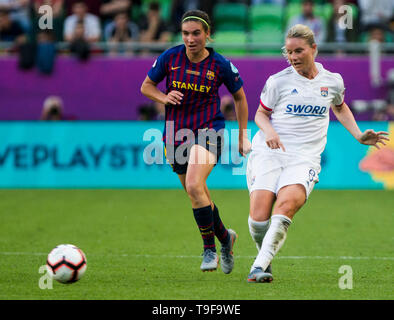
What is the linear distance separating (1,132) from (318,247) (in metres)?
7.74

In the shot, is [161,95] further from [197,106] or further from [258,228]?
[258,228]

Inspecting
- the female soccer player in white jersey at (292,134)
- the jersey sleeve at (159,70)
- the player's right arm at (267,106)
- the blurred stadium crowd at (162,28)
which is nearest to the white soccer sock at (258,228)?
the female soccer player in white jersey at (292,134)

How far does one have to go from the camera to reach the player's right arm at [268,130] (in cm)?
635

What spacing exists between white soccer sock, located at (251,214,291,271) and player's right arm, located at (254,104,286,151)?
1.83 feet

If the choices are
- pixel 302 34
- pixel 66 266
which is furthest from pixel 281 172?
pixel 66 266

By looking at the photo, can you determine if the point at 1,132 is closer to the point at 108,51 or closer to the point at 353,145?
the point at 108,51

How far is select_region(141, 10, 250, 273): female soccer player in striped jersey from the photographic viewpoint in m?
7.01

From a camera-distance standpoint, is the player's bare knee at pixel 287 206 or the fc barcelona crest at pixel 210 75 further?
the fc barcelona crest at pixel 210 75

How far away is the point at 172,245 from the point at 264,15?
407 inches

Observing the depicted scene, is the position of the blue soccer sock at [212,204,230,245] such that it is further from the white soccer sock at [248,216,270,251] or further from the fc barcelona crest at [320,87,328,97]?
the fc barcelona crest at [320,87,328,97]

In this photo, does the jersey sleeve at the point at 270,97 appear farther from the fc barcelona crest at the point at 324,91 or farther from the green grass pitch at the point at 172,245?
the green grass pitch at the point at 172,245

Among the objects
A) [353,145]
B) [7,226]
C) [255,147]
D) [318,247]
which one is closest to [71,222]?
[7,226]

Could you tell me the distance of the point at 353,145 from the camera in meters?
14.6

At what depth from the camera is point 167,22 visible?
1752cm
